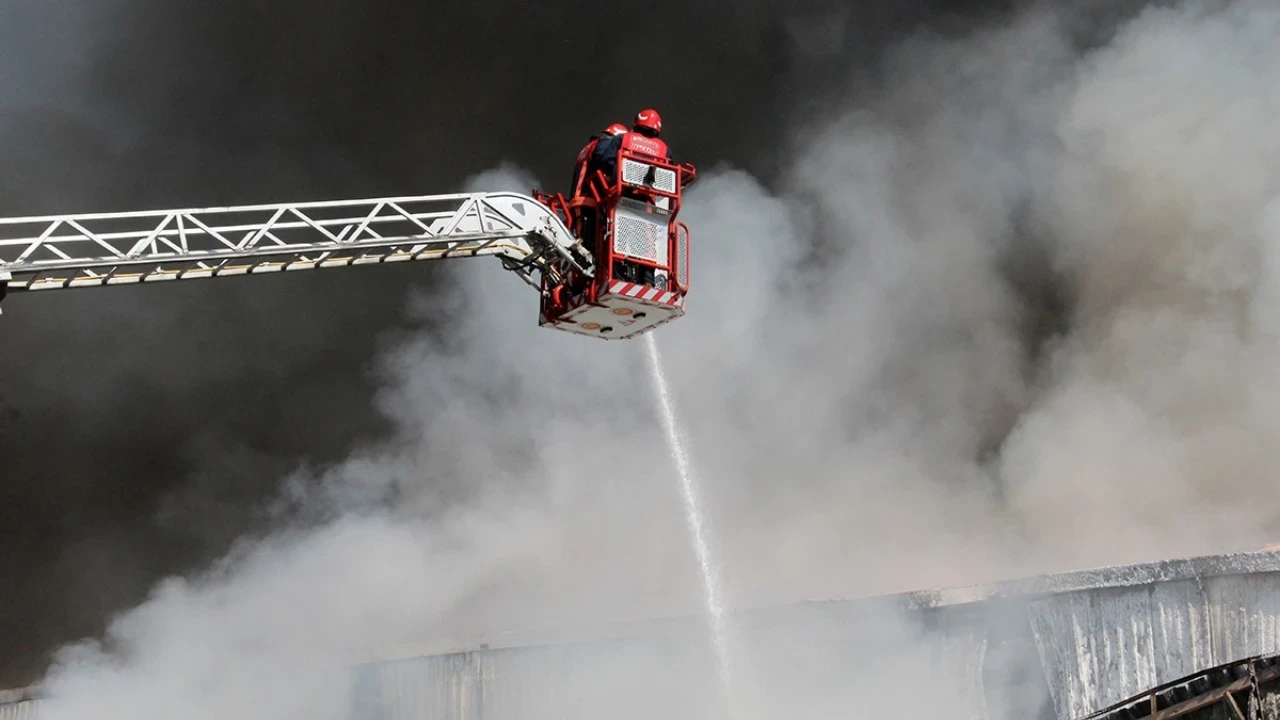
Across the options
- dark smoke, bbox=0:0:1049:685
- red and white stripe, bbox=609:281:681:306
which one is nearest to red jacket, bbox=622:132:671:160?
red and white stripe, bbox=609:281:681:306

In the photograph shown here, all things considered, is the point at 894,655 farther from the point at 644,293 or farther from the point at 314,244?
the point at 314,244

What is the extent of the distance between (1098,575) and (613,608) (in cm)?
659

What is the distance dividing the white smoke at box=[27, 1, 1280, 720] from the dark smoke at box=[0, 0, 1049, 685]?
2.05 feet

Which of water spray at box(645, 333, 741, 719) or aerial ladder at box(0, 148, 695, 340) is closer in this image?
aerial ladder at box(0, 148, 695, 340)

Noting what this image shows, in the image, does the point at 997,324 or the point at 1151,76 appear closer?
the point at 1151,76

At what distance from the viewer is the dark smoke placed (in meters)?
14.0

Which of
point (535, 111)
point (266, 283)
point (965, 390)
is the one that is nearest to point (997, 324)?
point (965, 390)

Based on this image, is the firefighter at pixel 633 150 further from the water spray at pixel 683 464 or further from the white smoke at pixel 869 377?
the white smoke at pixel 869 377

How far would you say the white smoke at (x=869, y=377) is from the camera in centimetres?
1312

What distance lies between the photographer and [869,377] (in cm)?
1512

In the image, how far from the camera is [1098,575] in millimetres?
8766

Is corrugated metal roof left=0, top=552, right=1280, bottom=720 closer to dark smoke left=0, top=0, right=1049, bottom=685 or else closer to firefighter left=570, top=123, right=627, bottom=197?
firefighter left=570, top=123, right=627, bottom=197

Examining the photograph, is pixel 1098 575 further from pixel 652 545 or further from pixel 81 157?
pixel 81 157

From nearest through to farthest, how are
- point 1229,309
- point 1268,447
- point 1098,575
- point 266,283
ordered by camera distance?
point 1098,575 → point 1268,447 → point 1229,309 → point 266,283
